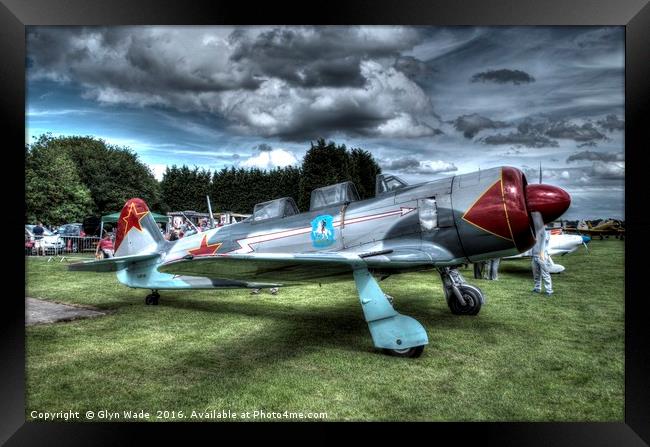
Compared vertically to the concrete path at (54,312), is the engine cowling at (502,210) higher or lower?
higher

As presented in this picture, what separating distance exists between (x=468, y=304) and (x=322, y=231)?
7.79ft

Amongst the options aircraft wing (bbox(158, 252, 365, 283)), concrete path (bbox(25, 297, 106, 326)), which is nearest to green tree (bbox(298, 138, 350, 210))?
aircraft wing (bbox(158, 252, 365, 283))

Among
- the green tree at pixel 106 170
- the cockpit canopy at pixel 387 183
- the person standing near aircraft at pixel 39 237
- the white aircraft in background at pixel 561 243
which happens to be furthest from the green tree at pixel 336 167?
the white aircraft in background at pixel 561 243

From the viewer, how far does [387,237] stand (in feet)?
13.9

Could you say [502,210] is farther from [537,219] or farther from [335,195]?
[335,195]

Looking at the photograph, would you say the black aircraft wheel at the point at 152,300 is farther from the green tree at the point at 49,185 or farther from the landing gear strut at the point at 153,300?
the green tree at the point at 49,185

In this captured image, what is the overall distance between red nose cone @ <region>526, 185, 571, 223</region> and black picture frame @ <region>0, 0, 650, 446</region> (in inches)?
35.4

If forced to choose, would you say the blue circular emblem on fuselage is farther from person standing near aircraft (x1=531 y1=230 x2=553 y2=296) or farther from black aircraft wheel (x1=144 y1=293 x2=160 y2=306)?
person standing near aircraft (x1=531 y1=230 x2=553 y2=296)

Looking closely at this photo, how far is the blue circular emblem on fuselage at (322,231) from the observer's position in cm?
456

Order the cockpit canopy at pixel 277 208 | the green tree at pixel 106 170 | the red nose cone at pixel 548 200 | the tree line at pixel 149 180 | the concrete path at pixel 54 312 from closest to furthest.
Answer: the red nose cone at pixel 548 200 → the tree line at pixel 149 180 → the green tree at pixel 106 170 → the concrete path at pixel 54 312 → the cockpit canopy at pixel 277 208
